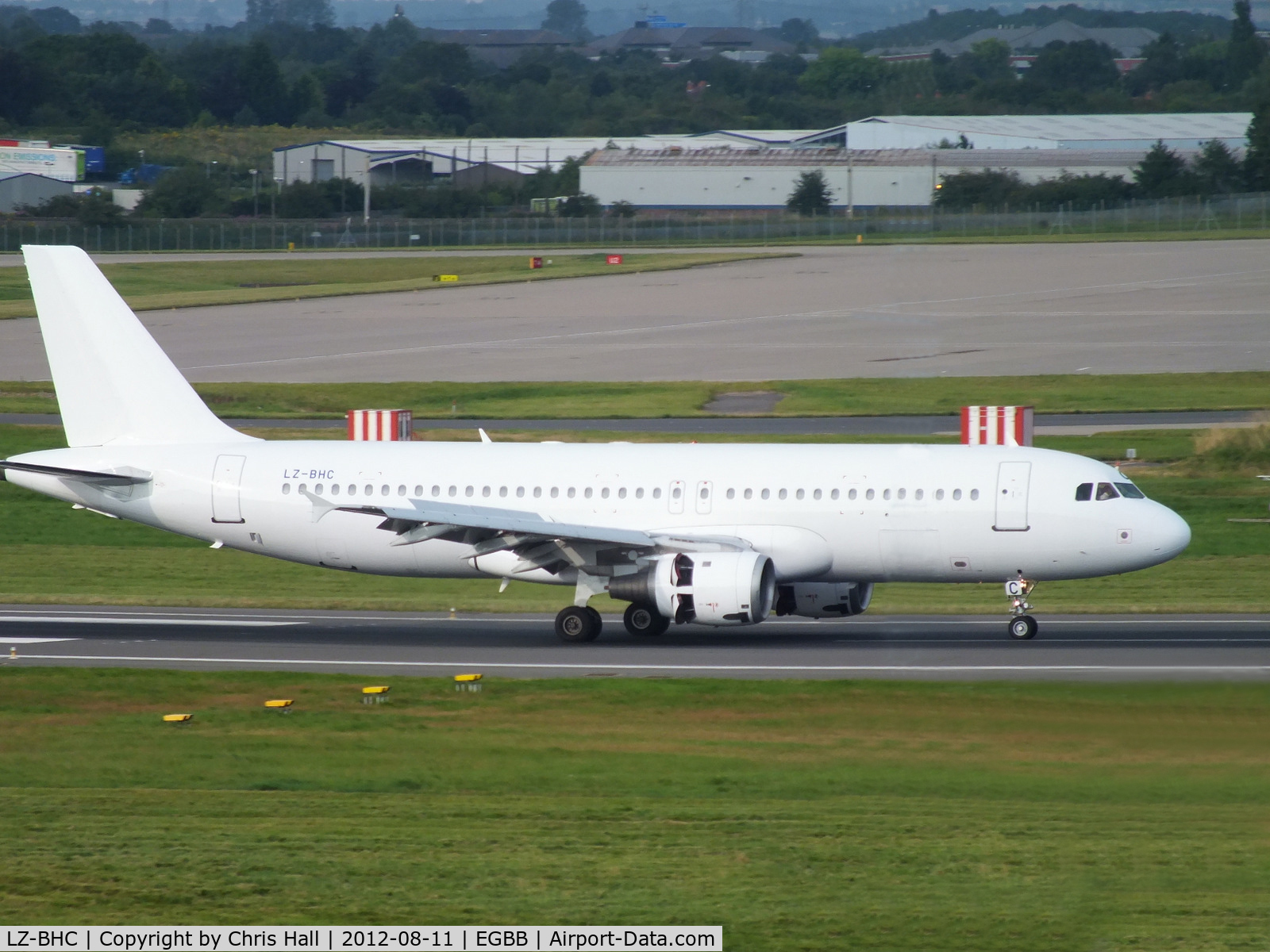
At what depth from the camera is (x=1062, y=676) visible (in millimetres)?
26984

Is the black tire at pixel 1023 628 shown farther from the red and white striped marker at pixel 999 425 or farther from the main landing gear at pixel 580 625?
the red and white striped marker at pixel 999 425

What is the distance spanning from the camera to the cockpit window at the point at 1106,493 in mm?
32094

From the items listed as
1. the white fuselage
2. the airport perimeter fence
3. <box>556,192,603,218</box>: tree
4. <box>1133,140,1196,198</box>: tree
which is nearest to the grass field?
the white fuselage

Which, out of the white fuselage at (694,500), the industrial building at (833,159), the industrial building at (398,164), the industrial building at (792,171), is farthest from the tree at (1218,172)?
the white fuselage at (694,500)

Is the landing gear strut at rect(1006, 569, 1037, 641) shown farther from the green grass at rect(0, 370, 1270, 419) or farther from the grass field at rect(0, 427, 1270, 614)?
the green grass at rect(0, 370, 1270, 419)

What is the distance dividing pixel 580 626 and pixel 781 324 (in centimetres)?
5871

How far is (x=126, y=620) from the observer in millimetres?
35656

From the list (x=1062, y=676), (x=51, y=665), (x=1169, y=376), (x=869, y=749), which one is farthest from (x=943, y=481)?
(x=1169, y=376)

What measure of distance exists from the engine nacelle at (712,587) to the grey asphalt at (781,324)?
3611cm

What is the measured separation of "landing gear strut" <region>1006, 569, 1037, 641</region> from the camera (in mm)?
31609

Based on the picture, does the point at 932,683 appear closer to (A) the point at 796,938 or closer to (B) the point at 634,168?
(A) the point at 796,938

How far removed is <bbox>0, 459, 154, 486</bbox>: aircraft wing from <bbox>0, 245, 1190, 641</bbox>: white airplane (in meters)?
0.05

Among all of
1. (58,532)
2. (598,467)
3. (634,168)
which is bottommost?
(58,532)

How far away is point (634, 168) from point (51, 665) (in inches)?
5718
